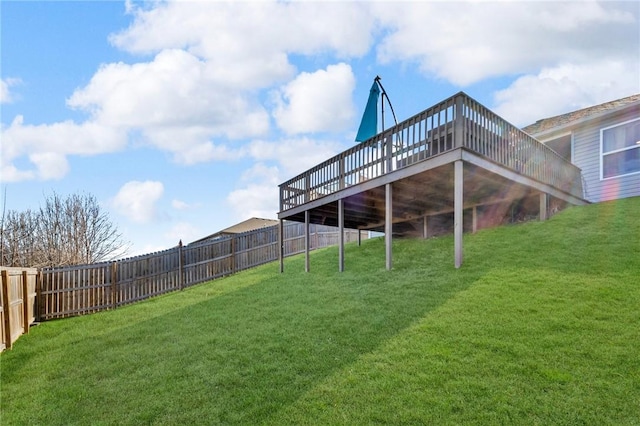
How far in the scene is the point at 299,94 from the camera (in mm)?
12672

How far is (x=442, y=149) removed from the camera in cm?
771

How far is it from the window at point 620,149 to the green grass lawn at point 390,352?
12.5ft

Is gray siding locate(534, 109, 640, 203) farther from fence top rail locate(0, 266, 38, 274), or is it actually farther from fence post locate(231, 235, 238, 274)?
fence top rail locate(0, 266, 38, 274)

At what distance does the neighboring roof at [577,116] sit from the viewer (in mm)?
11423

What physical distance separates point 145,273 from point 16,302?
4.10 m

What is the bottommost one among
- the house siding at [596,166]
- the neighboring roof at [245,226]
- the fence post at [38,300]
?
the fence post at [38,300]

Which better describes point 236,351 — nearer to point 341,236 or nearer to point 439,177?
point 341,236

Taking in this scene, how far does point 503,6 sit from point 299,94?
6081mm

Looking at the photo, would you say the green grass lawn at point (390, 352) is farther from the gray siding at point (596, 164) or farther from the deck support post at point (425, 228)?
the deck support post at point (425, 228)

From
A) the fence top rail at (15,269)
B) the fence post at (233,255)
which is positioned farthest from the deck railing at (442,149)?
the fence top rail at (15,269)

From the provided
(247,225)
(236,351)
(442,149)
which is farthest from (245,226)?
(236,351)

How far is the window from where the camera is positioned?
1106 cm

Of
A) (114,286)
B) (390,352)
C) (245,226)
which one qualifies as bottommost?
(114,286)

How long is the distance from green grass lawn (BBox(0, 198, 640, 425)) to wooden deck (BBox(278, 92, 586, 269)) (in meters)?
1.52
